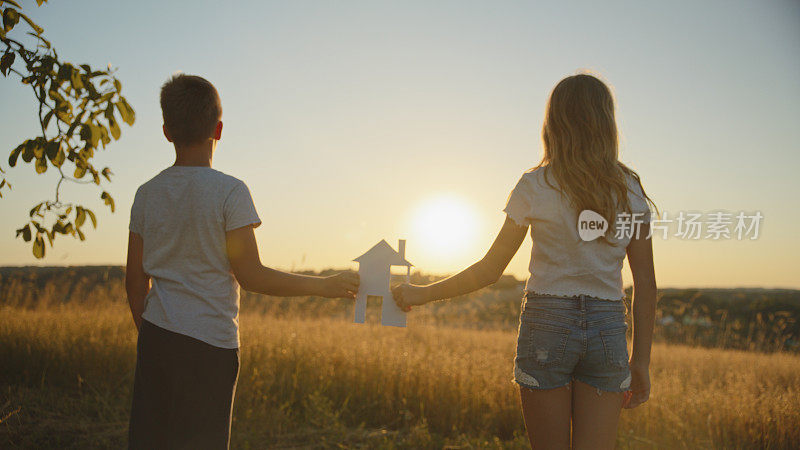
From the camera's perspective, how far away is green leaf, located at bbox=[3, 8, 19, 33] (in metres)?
3.13

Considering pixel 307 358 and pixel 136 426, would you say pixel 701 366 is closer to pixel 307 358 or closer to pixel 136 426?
pixel 307 358

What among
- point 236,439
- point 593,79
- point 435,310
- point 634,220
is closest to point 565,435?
point 634,220

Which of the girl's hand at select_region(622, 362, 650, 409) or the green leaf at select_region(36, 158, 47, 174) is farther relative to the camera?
the green leaf at select_region(36, 158, 47, 174)

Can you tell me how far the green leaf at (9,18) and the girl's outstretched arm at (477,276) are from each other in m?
2.64

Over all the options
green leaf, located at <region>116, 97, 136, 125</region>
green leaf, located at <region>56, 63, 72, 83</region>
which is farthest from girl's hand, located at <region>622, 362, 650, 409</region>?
green leaf, located at <region>56, 63, 72, 83</region>

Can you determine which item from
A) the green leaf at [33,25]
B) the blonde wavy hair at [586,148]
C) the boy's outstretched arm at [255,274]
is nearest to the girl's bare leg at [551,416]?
the blonde wavy hair at [586,148]

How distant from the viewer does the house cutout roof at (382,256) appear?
2754 mm

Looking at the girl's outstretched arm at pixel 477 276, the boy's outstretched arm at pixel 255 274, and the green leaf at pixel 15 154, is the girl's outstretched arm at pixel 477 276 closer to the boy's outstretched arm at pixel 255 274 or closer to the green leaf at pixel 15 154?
the boy's outstretched arm at pixel 255 274

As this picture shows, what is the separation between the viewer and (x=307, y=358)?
21.6 feet

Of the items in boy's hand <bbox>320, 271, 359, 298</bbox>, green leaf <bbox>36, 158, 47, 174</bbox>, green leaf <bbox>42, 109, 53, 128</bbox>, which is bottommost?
boy's hand <bbox>320, 271, 359, 298</bbox>

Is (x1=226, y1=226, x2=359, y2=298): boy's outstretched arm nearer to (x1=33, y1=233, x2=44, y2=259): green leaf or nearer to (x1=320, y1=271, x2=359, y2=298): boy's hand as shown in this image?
(x1=320, y1=271, x2=359, y2=298): boy's hand

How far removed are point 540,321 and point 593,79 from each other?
41.2 inches

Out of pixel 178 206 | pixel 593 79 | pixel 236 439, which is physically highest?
pixel 593 79

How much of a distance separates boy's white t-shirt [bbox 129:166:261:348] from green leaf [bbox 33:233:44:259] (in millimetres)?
1265
